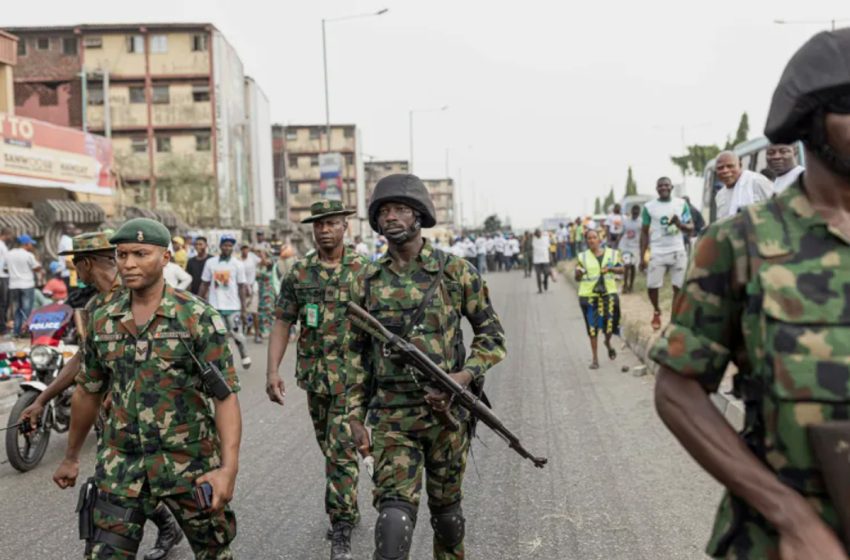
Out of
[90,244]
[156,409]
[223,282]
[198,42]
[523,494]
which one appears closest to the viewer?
[156,409]

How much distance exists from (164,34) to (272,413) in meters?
55.0

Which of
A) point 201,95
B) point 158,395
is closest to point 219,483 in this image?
point 158,395

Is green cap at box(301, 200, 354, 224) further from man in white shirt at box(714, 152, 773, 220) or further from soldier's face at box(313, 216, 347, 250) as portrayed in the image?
man in white shirt at box(714, 152, 773, 220)

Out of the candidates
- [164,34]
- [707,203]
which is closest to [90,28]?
[164,34]

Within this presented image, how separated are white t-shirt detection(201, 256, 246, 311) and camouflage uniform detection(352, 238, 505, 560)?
30.4 feet

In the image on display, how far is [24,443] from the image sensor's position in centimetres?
729

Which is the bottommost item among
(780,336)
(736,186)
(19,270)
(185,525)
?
(185,525)

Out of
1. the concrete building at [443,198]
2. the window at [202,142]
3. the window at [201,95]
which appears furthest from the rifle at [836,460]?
the concrete building at [443,198]

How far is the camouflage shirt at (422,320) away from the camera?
404 cm

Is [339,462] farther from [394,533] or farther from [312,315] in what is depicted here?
[394,533]

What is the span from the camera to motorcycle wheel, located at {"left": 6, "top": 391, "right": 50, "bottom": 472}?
6953 mm

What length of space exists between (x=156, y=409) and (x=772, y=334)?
2.55m

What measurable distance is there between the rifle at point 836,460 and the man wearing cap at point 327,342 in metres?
3.68

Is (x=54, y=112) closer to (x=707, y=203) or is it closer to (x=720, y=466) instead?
(x=707, y=203)
